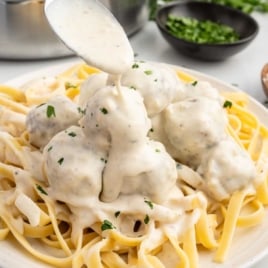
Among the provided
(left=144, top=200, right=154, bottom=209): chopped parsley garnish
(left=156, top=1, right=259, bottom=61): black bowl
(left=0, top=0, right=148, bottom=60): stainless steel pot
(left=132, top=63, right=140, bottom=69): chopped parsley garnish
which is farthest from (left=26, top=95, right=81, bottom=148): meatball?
(left=156, top=1, right=259, bottom=61): black bowl

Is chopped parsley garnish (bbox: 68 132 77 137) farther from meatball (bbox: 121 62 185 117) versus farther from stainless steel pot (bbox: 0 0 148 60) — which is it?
stainless steel pot (bbox: 0 0 148 60)

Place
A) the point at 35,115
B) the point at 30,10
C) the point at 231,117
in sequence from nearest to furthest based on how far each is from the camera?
the point at 35,115, the point at 231,117, the point at 30,10

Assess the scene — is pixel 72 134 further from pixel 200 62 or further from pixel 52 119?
pixel 200 62

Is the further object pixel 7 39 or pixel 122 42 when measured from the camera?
pixel 7 39

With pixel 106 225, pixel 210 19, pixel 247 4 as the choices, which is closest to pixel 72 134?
pixel 106 225

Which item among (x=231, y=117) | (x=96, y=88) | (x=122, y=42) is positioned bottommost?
(x=231, y=117)

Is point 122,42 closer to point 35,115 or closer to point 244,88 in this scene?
point 35,115

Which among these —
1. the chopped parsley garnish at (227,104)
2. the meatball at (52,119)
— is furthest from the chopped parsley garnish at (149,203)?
the chopped parsley garnish at (227,104)

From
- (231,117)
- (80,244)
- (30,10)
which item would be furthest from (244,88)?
(80,244)
